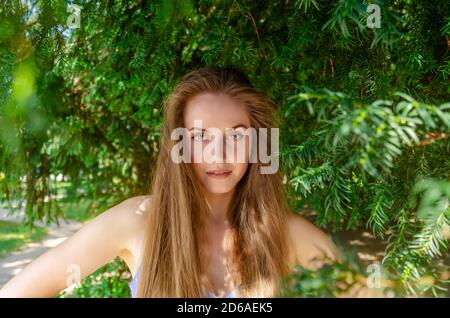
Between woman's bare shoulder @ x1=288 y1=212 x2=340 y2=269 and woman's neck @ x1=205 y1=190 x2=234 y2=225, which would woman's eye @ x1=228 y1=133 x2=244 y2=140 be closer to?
woman's neck @ x1=205 y1=190 x2=234 y2=225

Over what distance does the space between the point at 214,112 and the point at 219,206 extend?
41cm

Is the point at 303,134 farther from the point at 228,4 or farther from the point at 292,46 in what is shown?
the point at 228,4

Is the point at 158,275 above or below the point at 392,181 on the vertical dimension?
below

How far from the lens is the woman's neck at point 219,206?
1.77 m

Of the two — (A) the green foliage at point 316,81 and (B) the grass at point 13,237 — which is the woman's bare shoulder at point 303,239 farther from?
(B) the grass at point 13,237

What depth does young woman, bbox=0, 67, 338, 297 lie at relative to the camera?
1524 millimetres

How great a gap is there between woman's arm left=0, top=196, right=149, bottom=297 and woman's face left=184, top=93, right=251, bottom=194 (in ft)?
1.13

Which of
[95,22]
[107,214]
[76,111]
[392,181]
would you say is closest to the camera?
[392,181]

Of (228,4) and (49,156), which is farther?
(49,156)

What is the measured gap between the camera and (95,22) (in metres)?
1.83

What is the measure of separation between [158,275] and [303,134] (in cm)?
76

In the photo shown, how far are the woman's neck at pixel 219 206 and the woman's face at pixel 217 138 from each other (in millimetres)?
124

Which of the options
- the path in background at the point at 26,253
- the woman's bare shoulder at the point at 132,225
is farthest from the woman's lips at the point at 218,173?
the path in background at the point at 26,253
